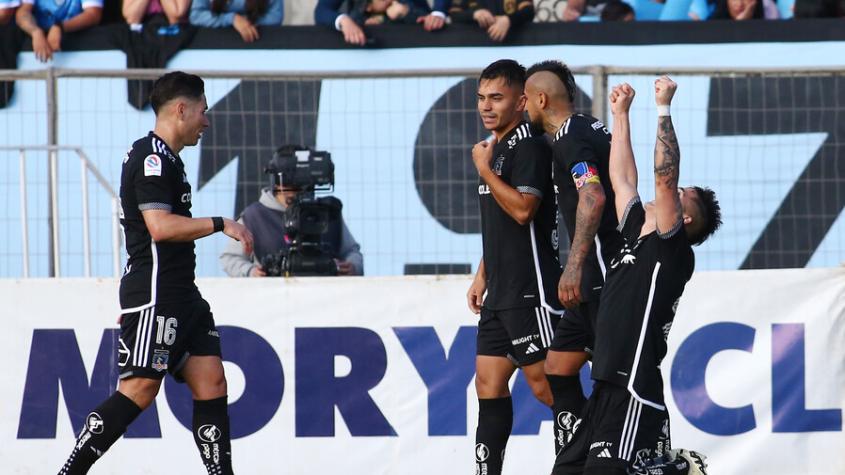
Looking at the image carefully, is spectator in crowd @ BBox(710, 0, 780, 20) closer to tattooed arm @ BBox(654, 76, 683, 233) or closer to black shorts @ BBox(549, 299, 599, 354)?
black shorts @ BBox(549, 299, 599, 354)

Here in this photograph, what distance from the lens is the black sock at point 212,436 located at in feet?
23.7

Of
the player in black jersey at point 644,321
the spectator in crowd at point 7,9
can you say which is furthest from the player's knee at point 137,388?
the spectator in crowd at point 7,9

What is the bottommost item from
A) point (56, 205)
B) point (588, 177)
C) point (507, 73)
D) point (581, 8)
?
point (56, 205)

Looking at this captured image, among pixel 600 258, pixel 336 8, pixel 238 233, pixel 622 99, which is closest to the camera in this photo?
pixel 622 99

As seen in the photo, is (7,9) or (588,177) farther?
(7,9)

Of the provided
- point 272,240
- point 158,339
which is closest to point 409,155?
point 272,240

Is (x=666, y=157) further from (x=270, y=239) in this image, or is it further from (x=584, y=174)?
(x=270, y=239)

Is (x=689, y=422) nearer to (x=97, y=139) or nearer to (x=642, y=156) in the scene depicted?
(x=642, y=156)

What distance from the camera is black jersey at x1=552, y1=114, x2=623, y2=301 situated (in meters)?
6.93

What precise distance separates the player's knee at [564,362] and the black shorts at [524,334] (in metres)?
0.12

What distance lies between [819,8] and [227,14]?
4.60 meters

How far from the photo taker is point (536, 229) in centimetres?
736

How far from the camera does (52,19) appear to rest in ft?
36.2

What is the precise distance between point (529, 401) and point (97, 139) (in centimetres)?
345
